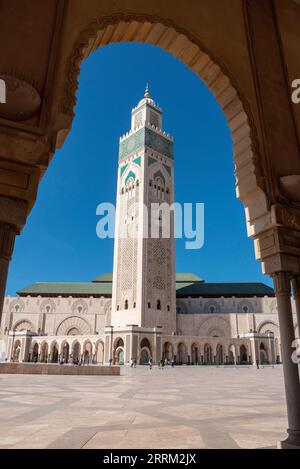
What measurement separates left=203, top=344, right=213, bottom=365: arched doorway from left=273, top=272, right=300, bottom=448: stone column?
35.0 metres

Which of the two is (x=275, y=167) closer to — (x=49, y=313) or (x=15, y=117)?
(x=15, y=117)

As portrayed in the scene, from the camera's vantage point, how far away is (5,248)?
8.59ft

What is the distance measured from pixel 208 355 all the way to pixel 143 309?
936 cm

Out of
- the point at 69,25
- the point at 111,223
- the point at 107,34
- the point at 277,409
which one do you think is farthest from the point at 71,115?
the point at 111,223

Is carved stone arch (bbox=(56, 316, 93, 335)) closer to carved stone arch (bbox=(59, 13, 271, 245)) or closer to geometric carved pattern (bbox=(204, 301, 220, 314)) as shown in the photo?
geometric carved pattern (bbox=(204, 301, 220, 314))

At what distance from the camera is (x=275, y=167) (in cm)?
391

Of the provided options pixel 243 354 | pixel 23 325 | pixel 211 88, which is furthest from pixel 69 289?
pixel 211 88

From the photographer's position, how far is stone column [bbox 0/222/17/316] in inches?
101

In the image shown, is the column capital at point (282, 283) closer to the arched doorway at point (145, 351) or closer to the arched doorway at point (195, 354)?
the arched doorway at point (145, 351)

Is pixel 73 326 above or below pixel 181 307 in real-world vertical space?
below

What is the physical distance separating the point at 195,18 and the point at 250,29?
82 cm

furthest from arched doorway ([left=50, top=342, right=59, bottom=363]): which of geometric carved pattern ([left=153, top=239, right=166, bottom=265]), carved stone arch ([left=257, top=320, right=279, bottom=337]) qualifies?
carved stone arch ([left=257, top=320, right=279, bottom=337])

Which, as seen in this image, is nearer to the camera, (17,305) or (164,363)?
(164,363)

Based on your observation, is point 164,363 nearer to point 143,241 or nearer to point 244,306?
point 143,241
